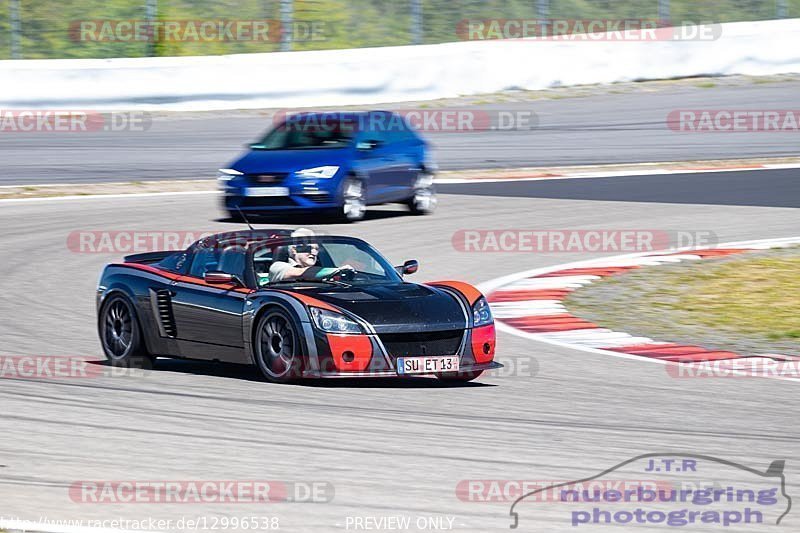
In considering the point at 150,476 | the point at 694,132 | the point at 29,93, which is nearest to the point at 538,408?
the point at 150,476

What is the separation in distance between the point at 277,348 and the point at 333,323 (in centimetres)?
51

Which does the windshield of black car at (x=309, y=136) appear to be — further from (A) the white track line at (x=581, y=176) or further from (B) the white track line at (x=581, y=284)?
(B) the white track line at (x=581, y=284)

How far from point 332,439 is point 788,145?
20621 mm

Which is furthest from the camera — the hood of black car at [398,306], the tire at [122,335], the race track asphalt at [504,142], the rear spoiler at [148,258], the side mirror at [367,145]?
the race track asphalt at [504,142]

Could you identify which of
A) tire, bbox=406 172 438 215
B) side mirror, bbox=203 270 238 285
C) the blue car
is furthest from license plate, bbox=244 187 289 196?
side mirror, bbox=203 270 238 285

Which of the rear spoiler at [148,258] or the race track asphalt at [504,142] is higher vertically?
the rear spoiler at [148,258]

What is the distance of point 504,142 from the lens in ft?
87.8

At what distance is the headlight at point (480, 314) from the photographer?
991cm

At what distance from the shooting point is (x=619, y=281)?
15.3 metres

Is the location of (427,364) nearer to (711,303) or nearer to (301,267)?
(301,267)

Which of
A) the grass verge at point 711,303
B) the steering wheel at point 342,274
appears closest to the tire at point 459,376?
the steering wheel at point 342,274

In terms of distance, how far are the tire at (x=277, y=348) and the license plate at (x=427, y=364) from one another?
0.65 metres

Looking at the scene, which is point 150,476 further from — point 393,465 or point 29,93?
point 29,93

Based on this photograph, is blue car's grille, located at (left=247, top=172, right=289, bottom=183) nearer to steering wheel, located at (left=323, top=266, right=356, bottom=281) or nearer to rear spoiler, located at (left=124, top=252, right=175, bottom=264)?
rear spoiler, located at (left=124, top=252, right=175, bottom=264)
